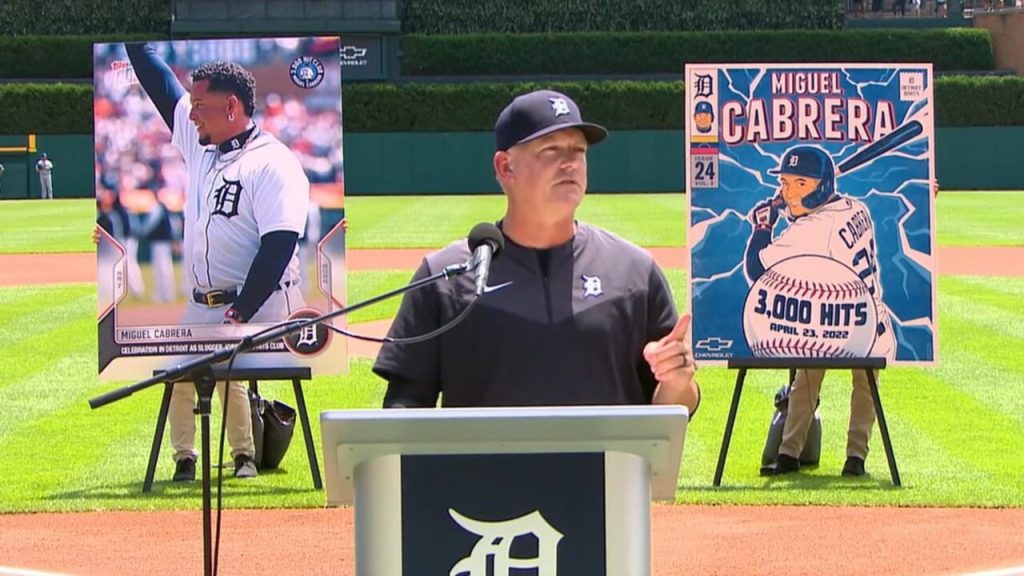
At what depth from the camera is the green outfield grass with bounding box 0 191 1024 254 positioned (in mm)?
30984

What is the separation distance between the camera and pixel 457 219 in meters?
37.6

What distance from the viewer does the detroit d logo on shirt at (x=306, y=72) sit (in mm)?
10312

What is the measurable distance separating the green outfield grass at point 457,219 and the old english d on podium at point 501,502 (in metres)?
25.5

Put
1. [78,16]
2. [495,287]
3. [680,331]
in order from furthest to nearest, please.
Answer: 1. [78,16]
2. [495,287]
3. [680,331]

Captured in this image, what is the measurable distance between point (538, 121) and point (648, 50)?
53142mm

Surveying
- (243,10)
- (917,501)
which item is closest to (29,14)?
(243,10)

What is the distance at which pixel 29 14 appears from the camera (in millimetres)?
58438

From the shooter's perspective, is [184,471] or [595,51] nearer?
[184,471]

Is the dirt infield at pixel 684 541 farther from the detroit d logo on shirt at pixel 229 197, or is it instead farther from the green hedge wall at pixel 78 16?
the green hedge wall at pixel 78 16

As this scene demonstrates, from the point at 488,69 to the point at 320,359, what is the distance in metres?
47.9

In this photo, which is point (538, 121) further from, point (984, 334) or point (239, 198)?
point (984, 334)

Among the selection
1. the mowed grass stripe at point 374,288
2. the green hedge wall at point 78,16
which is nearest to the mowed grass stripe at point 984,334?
the mowed grass stripe at point 374,288

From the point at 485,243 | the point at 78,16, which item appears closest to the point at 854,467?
the point at 485,243

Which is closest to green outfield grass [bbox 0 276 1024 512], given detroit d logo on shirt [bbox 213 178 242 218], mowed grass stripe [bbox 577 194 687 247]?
detroit d logo on shirt [bbox 213 178 242 218]
